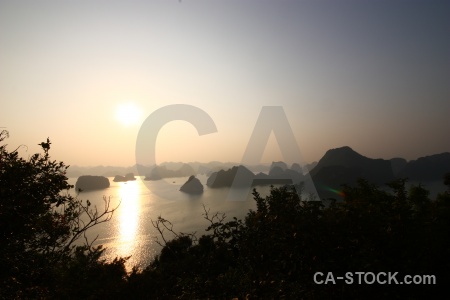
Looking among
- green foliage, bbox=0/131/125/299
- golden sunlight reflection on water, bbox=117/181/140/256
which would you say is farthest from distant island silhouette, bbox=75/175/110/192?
green foliage, bbox=0/131/125/299

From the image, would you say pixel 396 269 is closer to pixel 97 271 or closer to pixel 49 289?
pixel 49 289

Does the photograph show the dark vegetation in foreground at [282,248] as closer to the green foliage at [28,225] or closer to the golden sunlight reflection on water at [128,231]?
the green foliage at [28,225]

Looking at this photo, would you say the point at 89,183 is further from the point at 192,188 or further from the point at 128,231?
the point at 128,231

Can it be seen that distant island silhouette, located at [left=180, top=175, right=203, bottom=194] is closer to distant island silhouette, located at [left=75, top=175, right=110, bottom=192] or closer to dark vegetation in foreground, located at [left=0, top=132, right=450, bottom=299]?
distant island silhouette, located at [left=75, top=175, right=110, bottom=192]

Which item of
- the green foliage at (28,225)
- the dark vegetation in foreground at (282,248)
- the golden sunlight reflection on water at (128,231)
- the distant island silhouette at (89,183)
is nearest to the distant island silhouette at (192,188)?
the golden sunlight reflection on water at (128,231)

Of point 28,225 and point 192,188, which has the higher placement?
point 28,225

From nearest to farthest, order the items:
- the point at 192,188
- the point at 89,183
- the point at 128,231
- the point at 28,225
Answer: the point at 28,225
the point at 128,231
the point at 192,188
the point at 89,183

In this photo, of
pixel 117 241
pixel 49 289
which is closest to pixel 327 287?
pixel 49 289

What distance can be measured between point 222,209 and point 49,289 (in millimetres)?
88070

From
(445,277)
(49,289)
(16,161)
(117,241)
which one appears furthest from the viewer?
(117,241)

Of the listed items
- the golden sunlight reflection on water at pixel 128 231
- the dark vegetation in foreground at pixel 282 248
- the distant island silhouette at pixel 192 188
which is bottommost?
the golden sunlight reflection on water at pixel 128 231

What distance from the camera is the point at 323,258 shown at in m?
6.95

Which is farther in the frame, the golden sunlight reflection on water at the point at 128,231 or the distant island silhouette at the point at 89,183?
the distant island silhouette at the point at 89,183

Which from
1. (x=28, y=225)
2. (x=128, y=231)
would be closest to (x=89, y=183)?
(x=128, y=231)
